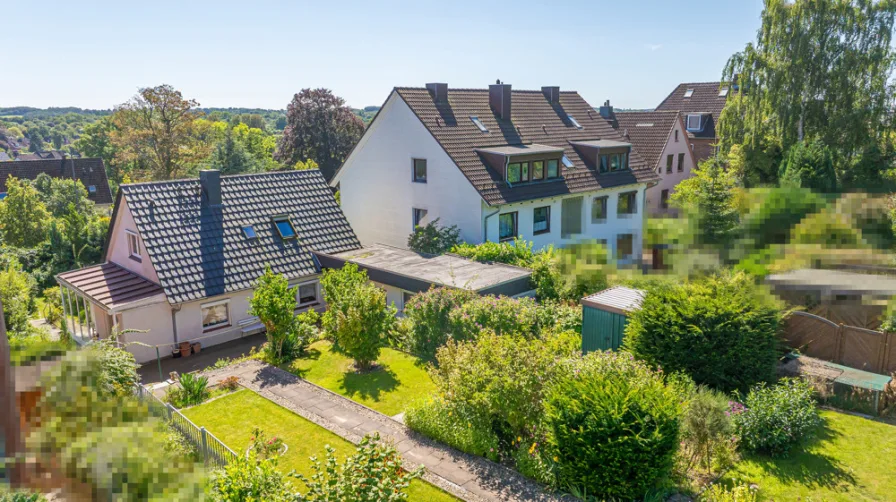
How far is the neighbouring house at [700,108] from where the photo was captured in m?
36.9

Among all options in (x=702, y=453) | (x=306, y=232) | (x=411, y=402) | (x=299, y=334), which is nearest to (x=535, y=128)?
(x=306, y=232)

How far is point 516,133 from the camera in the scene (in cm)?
2533

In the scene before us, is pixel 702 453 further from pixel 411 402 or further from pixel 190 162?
pixel 190 162

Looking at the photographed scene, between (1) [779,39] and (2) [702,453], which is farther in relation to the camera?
(1) [779,39]

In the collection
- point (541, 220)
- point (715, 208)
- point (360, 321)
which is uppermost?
point (715, 208)

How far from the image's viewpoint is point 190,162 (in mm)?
40844

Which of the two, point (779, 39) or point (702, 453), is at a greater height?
point (779, 39)

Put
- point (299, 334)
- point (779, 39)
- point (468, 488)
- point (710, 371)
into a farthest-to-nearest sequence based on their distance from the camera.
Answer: point (779, 39) → point (299, 334) → point (710, 371) → point (468, 488)

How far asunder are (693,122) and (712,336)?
31.6m

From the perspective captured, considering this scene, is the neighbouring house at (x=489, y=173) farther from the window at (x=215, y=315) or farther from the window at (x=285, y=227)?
the window at (x=215, y=315)

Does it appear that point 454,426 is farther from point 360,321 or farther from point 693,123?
point 693,123

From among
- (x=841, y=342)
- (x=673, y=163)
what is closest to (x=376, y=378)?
(x=841, y=342)

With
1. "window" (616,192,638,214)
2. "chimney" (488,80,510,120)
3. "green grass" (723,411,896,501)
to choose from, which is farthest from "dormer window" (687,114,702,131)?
"green grass" (723,411,896,501)

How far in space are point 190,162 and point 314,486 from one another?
39.6 metres
